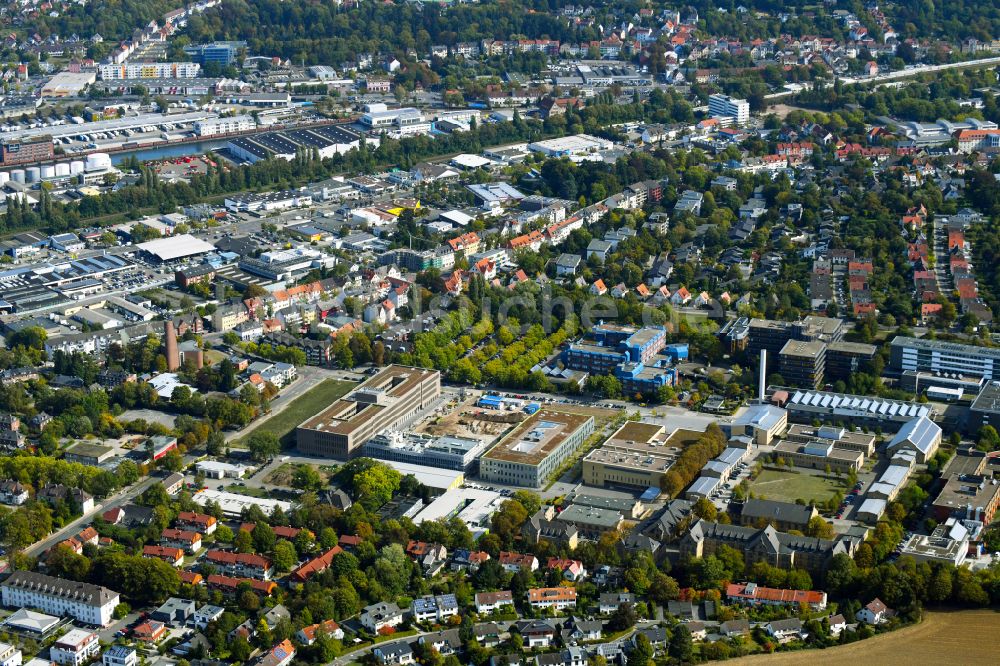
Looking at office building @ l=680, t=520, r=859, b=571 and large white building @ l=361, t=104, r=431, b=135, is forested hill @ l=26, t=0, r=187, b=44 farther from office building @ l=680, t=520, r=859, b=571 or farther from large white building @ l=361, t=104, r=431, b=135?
office building @ l=680, t=520, r=859, b=571

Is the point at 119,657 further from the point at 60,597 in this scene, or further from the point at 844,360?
the point at 844,360

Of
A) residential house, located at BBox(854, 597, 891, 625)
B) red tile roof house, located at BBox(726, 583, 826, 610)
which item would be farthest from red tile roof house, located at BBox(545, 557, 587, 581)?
residential house, located at BBox(854, 597, 891, 625)

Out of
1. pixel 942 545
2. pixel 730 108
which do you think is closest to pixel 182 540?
pixel 942 545

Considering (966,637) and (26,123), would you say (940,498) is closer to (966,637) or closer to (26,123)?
(966,637)

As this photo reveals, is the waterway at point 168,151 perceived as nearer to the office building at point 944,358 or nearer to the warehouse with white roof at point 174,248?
the warehouse with white roof at point 174,248

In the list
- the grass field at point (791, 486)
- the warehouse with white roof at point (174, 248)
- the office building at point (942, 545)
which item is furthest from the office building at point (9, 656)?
the warehouse with white roof at point (174, 248)

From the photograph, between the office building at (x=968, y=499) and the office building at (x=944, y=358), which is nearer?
the office building at (x=968, y=499)
